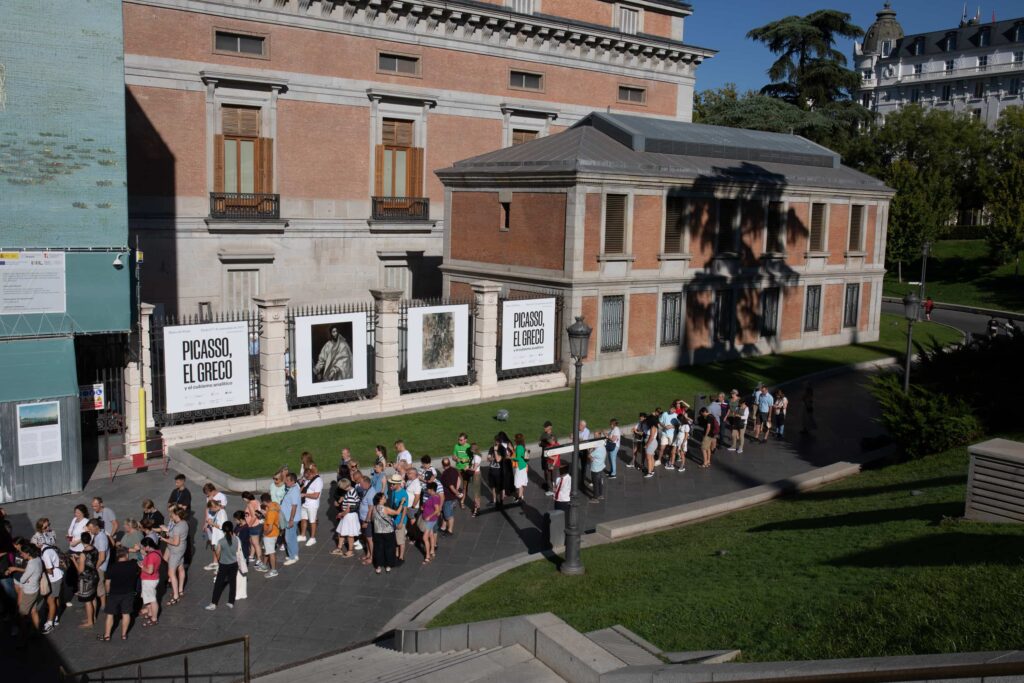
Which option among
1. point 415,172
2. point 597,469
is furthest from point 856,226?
point 597,469

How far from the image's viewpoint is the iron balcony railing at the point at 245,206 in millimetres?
32875

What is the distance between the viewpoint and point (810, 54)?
62.9 m

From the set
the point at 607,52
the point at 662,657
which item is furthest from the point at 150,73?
the point at 662,657

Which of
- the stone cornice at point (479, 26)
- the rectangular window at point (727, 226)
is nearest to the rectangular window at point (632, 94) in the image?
the stone cornice at point (479, 26)

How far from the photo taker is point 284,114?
3434 cm

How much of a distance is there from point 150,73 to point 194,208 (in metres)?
4.76

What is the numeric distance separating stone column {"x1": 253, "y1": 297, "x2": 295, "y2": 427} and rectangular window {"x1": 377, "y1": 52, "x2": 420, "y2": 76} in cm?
1731

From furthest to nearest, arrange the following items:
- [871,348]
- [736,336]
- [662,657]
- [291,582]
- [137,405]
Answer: [871,348] < [736,336] < [137,405] < [291,582] < [662,657]

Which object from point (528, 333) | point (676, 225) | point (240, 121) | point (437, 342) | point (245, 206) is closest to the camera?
point (437, 342)

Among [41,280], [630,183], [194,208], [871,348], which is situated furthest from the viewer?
[871,348]

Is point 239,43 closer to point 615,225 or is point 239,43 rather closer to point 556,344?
point 615,225

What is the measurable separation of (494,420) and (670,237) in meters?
10.9

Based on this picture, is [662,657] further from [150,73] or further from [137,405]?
[150,73]

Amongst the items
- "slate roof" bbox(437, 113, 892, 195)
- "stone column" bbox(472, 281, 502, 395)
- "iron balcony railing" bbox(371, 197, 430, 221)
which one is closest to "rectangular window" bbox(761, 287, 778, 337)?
"slate roof" bbox(437, 113, 892, 195)
